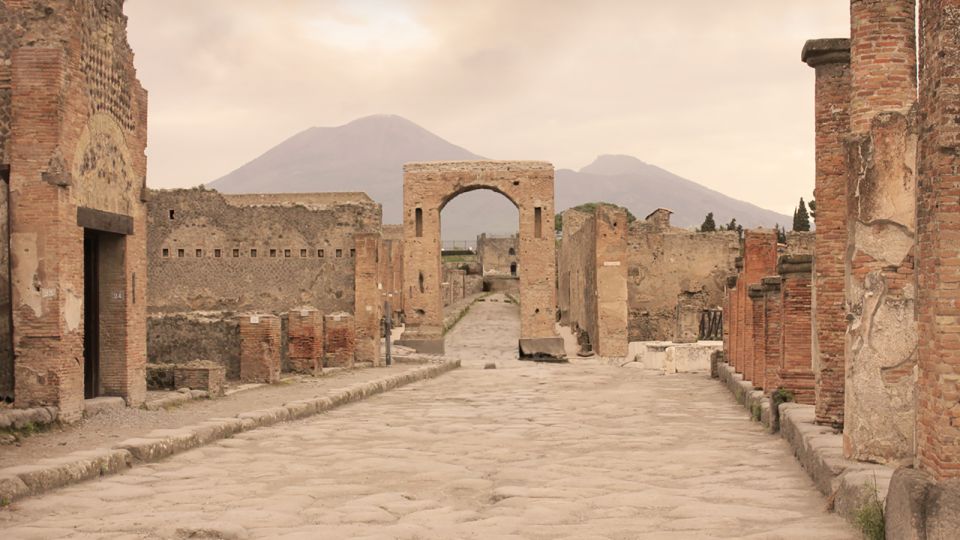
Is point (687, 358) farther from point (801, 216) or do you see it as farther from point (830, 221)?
point (801, 216)

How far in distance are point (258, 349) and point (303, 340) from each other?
5.18 feet

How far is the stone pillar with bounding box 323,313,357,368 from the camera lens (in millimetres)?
16578

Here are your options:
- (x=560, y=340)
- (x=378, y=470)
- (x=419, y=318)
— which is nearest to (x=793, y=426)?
(x=378, y=470)

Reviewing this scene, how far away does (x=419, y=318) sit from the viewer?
Answer: 26969 mm

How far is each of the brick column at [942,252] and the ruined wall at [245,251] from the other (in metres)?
19.4

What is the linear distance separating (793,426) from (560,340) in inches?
705

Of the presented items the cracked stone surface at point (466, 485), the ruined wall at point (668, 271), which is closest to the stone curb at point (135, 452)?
the cracked stone surface at point (466, 485)

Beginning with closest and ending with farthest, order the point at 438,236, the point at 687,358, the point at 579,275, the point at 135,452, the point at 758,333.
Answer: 1. the point at 135,452
2. the point at 758,333
3. the point at 687,358
4. the point at 438,236
5. the point at 579,275

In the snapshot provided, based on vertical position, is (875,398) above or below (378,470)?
above

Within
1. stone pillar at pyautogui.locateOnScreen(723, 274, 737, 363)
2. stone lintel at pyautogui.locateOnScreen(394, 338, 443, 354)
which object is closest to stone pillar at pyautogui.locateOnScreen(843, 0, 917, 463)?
stone pillar at pyautogui.locateOnScreen(723, 274, 737, 363)

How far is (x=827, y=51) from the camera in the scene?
25.8 feet

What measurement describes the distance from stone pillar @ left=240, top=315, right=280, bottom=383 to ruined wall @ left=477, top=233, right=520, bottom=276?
188 ft

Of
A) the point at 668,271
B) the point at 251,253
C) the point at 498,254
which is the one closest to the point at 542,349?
the point at 668,271

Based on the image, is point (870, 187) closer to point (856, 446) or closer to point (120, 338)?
point (856, 446)
